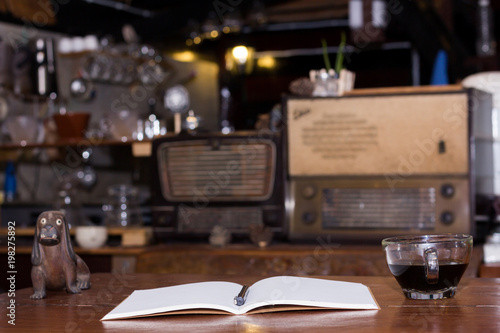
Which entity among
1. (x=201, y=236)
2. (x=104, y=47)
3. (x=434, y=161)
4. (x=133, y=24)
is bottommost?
(x=201, y=236)

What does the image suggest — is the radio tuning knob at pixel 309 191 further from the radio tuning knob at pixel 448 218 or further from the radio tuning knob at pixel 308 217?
the radio tuning knob at pixel 448 218

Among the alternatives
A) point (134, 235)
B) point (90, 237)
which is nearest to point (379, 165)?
point (134, 235)

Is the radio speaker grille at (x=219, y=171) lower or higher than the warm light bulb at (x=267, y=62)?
→ lower

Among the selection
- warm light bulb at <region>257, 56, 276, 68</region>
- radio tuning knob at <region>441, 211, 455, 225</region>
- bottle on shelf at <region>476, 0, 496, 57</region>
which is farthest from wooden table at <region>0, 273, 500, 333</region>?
warm light bulb at <region>257, 56, 276, 68</region>

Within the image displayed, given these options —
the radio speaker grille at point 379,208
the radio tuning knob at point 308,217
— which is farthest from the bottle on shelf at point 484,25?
the radio tuning knob at point 308,217

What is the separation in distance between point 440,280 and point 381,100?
1.36m

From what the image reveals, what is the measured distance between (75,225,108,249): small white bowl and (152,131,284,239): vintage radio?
0.22 metres

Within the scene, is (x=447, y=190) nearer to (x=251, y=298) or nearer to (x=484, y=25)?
(x=251, y=298)

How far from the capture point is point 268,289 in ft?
3.72

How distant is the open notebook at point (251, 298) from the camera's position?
102cm

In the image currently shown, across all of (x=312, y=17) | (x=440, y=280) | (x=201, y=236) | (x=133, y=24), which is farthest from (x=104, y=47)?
(x=440, y=280)

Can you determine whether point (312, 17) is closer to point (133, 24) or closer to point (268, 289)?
point (133, 24)

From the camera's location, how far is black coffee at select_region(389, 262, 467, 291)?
1.07 meters

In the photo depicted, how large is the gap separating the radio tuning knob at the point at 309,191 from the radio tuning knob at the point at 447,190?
17.3 inches
